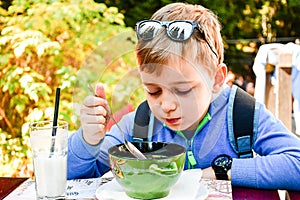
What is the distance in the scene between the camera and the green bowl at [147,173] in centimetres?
108

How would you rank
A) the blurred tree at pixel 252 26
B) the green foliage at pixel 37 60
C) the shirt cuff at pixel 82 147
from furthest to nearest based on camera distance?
the blurred tree at pixel 252 26 → the green foliage at pixel 37 60 → the shirt cuff at pixel 82 147

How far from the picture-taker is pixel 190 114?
1307 mm

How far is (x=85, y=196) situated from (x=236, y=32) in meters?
5.33

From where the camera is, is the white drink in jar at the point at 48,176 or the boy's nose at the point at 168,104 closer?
the white drink in jar at the point at 48,176

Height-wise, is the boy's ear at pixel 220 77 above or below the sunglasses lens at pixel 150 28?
below

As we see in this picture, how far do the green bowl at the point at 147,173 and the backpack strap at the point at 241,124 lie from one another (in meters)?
0.31

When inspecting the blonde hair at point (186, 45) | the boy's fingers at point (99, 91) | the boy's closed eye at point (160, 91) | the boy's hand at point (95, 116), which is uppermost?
the blonde hair at point (186, 45)

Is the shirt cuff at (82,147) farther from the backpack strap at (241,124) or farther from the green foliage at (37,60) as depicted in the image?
the green foliage at (37,60)

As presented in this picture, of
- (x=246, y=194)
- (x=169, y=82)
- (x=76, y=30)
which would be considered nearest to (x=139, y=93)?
(x=169, y=82)

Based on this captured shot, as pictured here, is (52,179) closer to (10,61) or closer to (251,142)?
(251,142)

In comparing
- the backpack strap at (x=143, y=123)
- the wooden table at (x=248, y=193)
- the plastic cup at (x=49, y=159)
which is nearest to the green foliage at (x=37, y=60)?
the backpack strap at (x=143, y=123)

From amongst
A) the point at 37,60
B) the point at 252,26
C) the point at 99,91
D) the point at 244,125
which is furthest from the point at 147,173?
the point at 252,26

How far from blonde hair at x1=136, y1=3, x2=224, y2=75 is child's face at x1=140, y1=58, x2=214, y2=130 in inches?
1.0

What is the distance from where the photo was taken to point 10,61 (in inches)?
143
